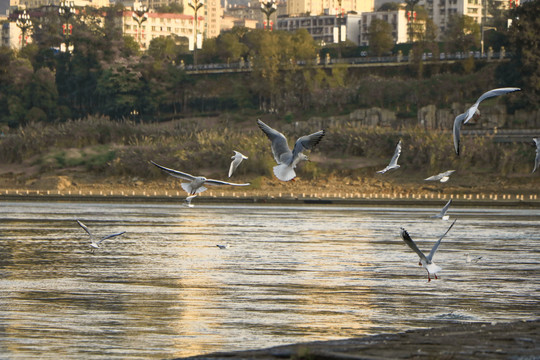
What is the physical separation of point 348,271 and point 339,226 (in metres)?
19.4

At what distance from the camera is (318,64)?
13350 centimetres

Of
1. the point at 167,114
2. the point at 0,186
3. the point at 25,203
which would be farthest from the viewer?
the point at 167,114

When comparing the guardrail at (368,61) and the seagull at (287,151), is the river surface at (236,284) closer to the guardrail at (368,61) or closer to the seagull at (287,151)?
the seagull at (287,151)

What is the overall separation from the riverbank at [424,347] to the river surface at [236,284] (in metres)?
2.97

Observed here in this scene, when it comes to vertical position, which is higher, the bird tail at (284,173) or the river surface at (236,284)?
the bird tail at (284,173)

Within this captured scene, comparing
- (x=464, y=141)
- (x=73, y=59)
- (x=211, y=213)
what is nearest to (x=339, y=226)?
(x=211, y=213)

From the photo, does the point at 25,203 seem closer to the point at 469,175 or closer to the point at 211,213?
the point at 211,213

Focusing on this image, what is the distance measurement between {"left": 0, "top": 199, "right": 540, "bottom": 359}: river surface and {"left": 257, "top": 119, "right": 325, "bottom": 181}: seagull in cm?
287

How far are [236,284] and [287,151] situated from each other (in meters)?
7.53

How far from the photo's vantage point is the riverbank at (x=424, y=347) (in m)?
15.0

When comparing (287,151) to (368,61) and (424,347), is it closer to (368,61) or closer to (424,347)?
(424,347)

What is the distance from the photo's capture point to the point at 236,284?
29047 mm

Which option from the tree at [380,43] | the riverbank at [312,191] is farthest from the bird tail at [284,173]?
the tree at [380,43]

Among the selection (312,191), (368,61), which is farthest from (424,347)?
A: (368,61)
